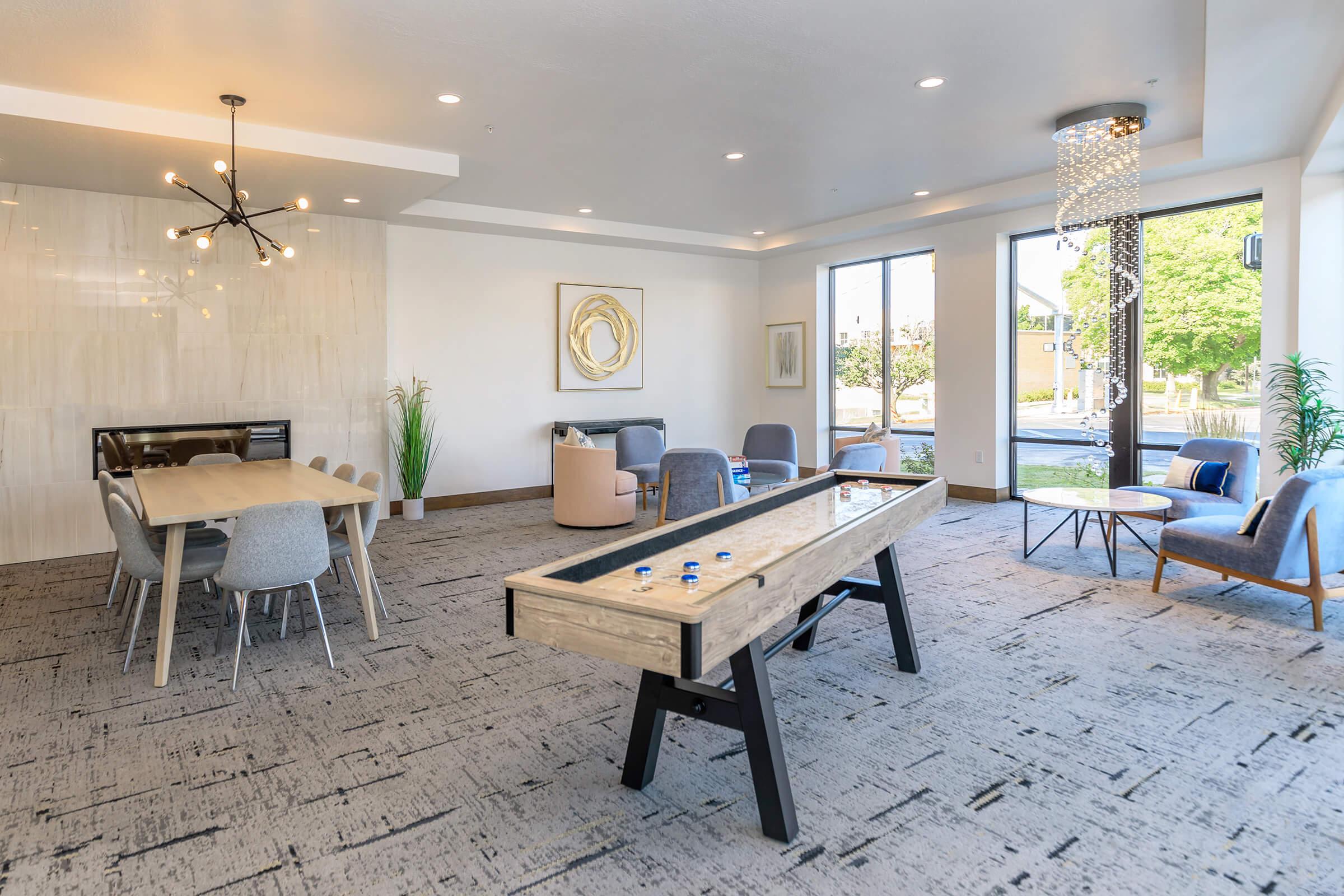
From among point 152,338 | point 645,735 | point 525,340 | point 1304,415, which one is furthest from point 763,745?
point 525,340

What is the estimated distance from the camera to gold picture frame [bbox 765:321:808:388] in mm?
9664

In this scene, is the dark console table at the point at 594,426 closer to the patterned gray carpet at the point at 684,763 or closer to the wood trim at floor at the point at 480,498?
the wood trim at floor at the point at 480,498

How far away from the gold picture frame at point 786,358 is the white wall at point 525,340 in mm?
375

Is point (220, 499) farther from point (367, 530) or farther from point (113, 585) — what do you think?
point (113, 585)

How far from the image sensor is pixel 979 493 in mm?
7910

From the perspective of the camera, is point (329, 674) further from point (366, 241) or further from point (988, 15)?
point (366, 241)

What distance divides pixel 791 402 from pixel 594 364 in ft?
8.59

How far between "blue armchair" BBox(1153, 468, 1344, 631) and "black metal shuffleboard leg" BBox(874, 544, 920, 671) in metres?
2.09

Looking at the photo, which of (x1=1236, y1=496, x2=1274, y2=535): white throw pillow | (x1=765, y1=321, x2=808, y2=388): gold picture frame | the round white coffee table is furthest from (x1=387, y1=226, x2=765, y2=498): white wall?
(x1=1236, y1=496, x2=1274, y2=535): white throw pillow

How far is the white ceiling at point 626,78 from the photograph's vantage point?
3600mm

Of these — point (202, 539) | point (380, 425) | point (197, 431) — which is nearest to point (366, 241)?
point (380, 425)

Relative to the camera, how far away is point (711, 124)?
5.18 metres

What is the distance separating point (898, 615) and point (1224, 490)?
3.71m

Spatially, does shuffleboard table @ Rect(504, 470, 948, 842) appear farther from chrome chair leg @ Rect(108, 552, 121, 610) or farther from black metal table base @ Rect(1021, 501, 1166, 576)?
chrome chair leg @ Rect(108, 552, 121, 610)
